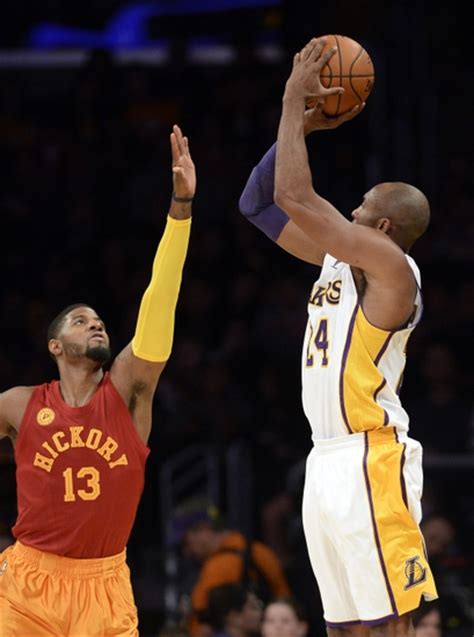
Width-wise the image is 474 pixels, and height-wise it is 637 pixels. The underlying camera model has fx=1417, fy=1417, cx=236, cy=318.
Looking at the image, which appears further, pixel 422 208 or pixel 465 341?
pixel 465 341

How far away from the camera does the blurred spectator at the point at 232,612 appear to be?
939cm

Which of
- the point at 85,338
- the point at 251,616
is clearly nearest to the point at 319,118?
the point at 85,338

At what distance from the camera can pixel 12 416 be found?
669cm

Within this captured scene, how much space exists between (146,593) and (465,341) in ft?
11.0

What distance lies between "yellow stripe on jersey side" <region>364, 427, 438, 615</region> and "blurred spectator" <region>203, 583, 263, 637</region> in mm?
3591

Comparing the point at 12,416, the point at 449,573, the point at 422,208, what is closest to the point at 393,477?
the point at 422,208

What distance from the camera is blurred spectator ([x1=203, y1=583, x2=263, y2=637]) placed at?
939 cm

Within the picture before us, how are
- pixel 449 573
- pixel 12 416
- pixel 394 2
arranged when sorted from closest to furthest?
pixel 12 416, pixel 449 573, pixel 394 2

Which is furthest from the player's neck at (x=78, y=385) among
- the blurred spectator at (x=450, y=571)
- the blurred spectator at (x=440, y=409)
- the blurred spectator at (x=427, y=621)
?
the blurred spectator at (x=440, y=409)

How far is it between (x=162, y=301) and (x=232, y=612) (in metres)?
3.48

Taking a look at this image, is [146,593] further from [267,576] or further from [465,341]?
[465,341]

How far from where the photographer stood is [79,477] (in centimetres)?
652

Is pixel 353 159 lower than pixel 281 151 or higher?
higher

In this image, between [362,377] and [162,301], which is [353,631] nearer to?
[362,377]
